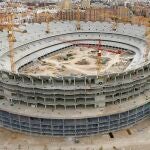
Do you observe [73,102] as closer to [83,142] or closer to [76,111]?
[76,111]

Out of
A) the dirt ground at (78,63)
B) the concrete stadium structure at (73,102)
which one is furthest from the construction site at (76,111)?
the dirt ground at (78,63)

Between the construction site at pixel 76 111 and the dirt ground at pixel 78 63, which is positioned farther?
the dirt ground at pixel 78 63

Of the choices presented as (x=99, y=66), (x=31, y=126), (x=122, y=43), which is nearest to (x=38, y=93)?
(x=31, y=126)

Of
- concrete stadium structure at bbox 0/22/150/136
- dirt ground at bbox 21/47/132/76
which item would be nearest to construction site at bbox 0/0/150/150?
concrete stadium structure at bbox 0/22/150/136

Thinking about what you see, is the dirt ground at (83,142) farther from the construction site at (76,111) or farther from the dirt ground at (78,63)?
the dirt ground at (78,63)

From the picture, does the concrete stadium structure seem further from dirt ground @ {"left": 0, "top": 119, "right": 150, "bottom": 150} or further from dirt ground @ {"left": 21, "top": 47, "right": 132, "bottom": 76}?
dirt ground @ {"left": 21, "top": 47, "right": 132, "bottom": 76}

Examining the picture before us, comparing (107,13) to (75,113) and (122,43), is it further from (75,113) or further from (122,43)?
(75,113)

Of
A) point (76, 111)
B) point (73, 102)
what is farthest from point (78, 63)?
point (76, 111)
